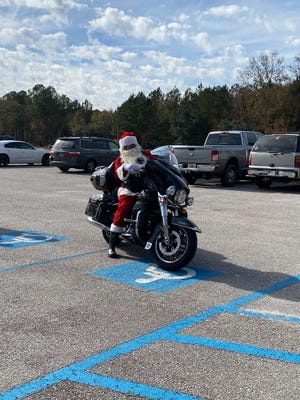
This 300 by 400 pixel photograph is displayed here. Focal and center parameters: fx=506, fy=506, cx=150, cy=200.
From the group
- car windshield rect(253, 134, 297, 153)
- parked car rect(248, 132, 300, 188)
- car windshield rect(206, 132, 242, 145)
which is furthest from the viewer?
car windshield rect(206, 132, 242, 145)

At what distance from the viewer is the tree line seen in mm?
50844

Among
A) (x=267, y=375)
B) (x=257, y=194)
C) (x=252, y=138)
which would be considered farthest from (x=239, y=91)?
(x=267, y=375)

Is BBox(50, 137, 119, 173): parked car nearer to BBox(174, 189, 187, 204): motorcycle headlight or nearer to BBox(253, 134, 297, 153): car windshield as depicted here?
BBox(253, 134, 297, 153): car windshield

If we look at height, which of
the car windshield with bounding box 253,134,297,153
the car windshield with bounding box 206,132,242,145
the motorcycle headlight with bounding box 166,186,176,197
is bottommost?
the motorcycle headlight with bounding box 166,186,176,197

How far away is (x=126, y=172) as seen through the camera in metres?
6.62

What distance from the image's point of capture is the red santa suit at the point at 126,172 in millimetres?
6621

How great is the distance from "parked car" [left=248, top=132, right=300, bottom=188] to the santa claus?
32.7 feet

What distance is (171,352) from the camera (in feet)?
12.9

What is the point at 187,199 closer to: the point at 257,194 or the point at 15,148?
the point at 257,194

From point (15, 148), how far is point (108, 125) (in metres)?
60.7

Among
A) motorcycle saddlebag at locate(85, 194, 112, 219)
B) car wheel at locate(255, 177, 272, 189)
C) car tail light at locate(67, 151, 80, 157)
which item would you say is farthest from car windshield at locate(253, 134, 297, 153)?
motorcycle saddlebag at locate(85, 194, 112, 219)

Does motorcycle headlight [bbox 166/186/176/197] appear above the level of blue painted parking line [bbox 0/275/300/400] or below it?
above

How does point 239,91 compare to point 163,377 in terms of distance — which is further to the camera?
point 239,91

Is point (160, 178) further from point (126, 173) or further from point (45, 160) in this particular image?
point (45, 160)
